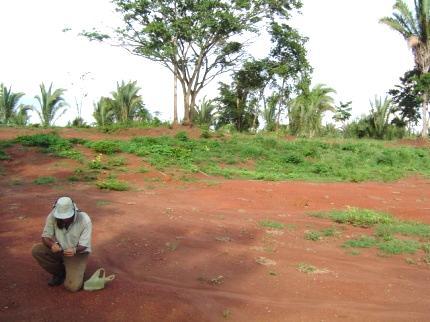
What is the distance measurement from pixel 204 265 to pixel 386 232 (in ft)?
12.3

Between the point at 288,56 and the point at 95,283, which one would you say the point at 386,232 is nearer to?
the point at 95,283

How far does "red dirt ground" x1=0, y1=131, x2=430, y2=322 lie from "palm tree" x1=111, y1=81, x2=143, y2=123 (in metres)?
18.0

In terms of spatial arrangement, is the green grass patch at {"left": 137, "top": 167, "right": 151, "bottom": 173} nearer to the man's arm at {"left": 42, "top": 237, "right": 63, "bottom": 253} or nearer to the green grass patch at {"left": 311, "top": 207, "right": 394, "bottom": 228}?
the green grass patch at {"left": 311, "top": 207, "right": 394, "bottom": 228}

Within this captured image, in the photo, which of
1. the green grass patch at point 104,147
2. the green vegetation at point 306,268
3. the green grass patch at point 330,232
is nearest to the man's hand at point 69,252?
the green vegetation at point 306,268

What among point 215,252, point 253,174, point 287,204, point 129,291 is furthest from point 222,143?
point 129,291

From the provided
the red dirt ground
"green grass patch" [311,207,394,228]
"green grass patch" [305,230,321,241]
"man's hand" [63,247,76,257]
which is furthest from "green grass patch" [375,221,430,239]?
"man's hand" [63,247,76,257]

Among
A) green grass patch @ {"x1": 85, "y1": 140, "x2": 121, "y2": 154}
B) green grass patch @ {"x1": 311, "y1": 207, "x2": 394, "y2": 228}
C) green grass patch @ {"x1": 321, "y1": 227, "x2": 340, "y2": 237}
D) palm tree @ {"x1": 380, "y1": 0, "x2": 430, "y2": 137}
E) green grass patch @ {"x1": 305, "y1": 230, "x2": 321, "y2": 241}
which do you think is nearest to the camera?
green grass patch @ {"x1": 305, "y1": 230, "x2": 321, "y2": 241}

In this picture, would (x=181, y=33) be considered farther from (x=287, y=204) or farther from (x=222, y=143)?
(x=287, y=204)

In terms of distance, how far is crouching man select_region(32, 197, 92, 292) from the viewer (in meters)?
4.83

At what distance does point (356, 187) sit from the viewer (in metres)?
13.2

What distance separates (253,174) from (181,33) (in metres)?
9.63

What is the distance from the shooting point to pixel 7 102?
28.2 metres

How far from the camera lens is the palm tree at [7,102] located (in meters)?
27.9

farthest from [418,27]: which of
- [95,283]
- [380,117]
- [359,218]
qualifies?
[95,283]
